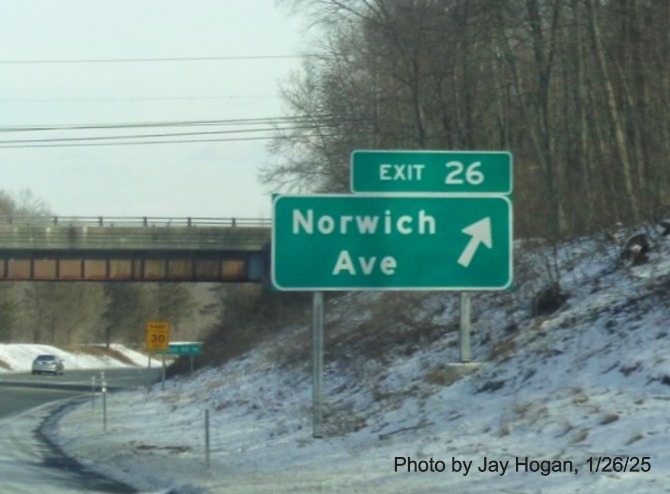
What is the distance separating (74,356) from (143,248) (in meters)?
54.4

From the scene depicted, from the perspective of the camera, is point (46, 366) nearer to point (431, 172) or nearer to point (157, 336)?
point (157, 336)

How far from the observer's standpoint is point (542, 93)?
27531mm

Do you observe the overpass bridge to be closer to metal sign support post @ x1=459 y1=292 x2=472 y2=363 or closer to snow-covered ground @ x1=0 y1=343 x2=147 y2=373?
snow-covered ground @ x1=0 y1=343 x2=147 y2=373

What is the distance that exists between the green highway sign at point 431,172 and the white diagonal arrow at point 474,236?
0.36m

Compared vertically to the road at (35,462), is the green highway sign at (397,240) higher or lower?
higher

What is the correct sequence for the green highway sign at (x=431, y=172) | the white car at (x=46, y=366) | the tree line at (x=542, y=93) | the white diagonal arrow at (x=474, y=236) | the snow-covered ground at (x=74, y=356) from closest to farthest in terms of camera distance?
the green highway sign at (x=431, y=172), the white diagonal arrow at (x=474, y=236), the tree line at (x=542, y=93), the white car at (x=46, y=366), the snow-covered ground at (x=74, y=356)

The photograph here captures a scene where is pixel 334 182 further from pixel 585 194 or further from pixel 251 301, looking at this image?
pixel 585 194

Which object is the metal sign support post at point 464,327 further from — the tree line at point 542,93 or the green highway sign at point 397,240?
the tree line at point 542,93

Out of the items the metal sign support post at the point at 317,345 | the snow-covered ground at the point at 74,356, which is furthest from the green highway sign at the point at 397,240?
the snow-covered ground at the point at 74,356

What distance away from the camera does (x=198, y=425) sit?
28.3 m

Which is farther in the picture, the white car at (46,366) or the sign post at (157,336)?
the white car at (46,366)

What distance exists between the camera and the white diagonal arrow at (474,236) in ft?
45.9

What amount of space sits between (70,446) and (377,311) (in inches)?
364

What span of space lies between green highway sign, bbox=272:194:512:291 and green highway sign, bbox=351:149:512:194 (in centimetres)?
12
